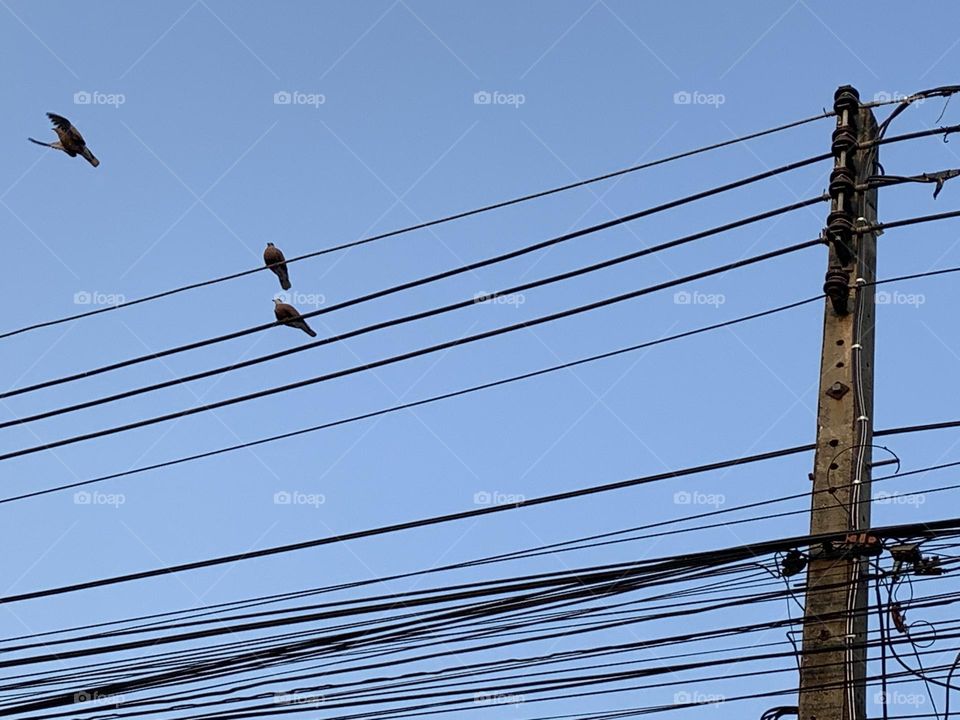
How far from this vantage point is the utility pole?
6.43 meters

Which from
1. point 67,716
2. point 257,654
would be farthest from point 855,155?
point 67,716

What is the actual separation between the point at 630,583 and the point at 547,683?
0.77 metres

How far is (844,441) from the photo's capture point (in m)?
7.01

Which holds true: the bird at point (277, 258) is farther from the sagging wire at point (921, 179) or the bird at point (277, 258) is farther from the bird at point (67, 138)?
the sagging wire at point (921, 179)

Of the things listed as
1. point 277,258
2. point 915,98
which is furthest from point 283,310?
point 915,98

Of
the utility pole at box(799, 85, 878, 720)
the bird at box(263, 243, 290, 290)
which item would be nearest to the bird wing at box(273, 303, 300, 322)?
the bird at box(263, 243, 290, 290)

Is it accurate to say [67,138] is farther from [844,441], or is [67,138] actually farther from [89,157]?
[844,441]

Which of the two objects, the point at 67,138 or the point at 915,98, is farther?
the point at 67,138

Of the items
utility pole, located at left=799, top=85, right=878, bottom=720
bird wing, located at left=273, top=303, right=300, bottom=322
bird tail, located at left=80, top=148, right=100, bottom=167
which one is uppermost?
bird tail, located at left=80, top=148, right=100, bottom=167

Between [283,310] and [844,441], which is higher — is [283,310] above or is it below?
above

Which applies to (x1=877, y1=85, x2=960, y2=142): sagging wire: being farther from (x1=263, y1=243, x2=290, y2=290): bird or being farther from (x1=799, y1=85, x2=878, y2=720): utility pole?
(x1=263, y1=243, x2=290, y2=290): bird

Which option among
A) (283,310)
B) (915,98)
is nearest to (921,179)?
(915,98)

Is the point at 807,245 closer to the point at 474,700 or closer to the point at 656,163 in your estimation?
the point at 656,163

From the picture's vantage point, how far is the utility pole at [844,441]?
6.43 meters
